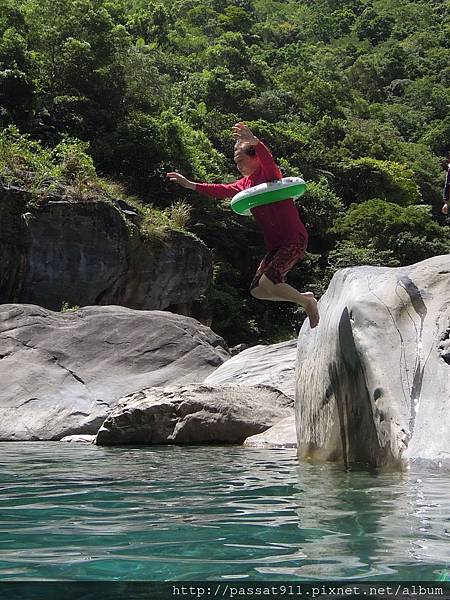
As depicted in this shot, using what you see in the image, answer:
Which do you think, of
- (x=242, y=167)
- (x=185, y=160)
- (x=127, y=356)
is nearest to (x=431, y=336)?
(x=242, y=167)

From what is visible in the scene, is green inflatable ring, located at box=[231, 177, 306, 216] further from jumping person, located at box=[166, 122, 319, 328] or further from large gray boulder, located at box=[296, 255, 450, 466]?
large gray boulder, located at box=[296, 255, 450, 466]

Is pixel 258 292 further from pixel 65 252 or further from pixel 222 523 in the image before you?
pixel 65 252

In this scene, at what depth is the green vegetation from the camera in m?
25.3

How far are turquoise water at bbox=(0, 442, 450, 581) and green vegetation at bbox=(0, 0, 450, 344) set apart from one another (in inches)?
548

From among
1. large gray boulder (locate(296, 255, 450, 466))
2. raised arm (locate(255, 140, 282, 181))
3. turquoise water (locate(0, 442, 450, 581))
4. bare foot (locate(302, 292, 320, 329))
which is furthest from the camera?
bare foot (locate(302, 292, 320, 329))

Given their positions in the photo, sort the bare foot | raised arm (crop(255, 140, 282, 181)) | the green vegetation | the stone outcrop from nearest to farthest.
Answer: raised arm (crop(255, 140, 282, 181)), the bare foot, the stone outcrop, the green vegetation

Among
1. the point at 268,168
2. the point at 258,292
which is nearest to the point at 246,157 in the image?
the point at 268,168

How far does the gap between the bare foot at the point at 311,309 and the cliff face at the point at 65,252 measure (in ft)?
39.6

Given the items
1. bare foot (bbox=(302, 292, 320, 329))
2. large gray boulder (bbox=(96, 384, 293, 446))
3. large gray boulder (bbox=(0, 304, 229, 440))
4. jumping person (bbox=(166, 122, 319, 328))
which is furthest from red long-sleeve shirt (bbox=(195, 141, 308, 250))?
large gray boulder (bbox=(0, 304, 229, 440))

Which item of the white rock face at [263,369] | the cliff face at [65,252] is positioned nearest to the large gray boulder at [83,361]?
the white rock face at [263,369]

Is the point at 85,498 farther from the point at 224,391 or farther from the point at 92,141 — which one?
the point at 92,141

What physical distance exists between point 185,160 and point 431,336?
2424 cm

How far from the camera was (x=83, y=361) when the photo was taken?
37.3 ft

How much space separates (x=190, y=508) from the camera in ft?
11.3
